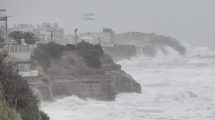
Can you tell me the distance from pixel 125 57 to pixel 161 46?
36.1 meters

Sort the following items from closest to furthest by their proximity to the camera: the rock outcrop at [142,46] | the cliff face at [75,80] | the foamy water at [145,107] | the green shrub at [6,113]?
the green shrub at [6,113] < the foamy water at [145,107] < the cliff face at [75,80] < the rock outcrop at [142,46]

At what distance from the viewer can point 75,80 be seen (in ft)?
127

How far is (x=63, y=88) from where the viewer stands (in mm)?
38000

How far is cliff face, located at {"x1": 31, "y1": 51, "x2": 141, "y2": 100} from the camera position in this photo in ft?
123

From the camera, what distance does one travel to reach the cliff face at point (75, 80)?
3737 centimetres

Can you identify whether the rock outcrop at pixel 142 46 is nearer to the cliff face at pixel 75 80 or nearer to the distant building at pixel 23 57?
the cliff face at pixel 75 80

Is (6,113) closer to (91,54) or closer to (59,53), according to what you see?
(59,53)

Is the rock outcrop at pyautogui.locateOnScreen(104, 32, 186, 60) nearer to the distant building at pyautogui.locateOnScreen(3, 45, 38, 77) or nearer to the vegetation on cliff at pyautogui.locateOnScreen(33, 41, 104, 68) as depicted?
the vegetation on cliff at pyautogui.locateOnScreen(33, 41, 104, 68)

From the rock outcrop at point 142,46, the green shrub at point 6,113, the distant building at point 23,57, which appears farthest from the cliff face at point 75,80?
the rock outcrop at point 142,46

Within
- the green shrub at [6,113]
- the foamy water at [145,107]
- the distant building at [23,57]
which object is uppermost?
the distant building at [23,57]

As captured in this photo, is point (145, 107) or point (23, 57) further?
point (23, 57)

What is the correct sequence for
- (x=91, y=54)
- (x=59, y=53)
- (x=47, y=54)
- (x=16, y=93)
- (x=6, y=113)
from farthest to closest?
(x=91, y=54) < (x=59, y=53) < (x=47, y=54) < (x=16, y=93) < (x=6, y=113)

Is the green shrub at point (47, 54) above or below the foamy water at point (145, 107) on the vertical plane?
above

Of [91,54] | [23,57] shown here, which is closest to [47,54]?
[23,57]
